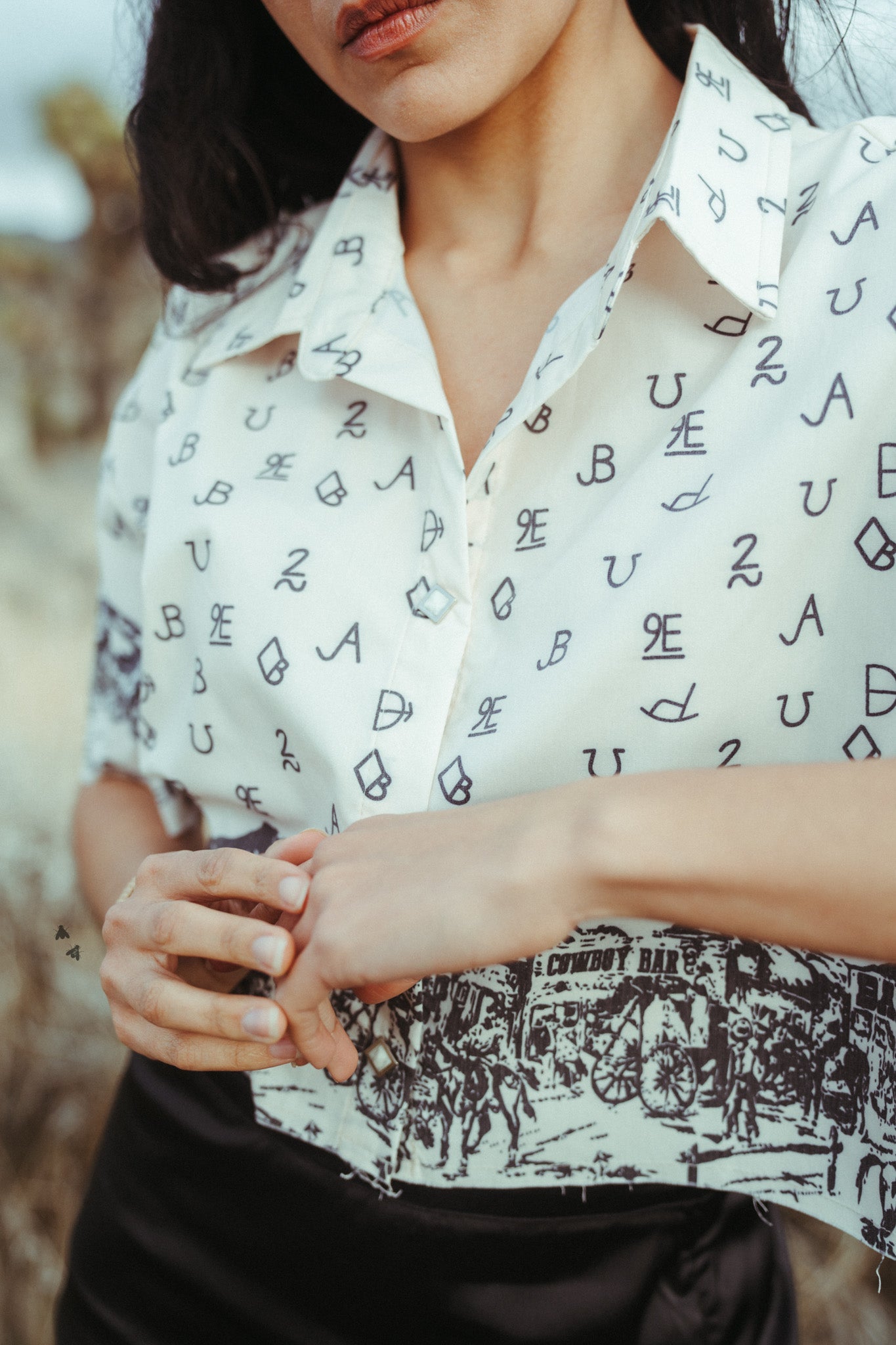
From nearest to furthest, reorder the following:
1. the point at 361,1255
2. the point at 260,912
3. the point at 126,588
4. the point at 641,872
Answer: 1. the point at 641,872
2. the point at 260,912
3. the point at 361,1255
4. the point at 126,588

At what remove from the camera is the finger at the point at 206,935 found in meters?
0.61

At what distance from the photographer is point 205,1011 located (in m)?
0.65

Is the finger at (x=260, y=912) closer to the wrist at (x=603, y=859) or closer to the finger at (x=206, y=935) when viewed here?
the finger at (x=206, y=935)

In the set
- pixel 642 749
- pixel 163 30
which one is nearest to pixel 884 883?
pixel 642 749

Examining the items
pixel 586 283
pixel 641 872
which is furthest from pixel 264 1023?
pixel 586 283

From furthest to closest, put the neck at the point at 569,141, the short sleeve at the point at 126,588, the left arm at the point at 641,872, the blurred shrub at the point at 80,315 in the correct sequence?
the blurred shrub at the point at 80,315 → the short sleeve at the point at 126,588 → the neck at the point at 569,141 → the left arm at the point at 641,872

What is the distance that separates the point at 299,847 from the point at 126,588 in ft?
1.75

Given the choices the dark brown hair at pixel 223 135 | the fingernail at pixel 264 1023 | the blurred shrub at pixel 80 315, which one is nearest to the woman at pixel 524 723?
the fingernail at pixel 264 1023

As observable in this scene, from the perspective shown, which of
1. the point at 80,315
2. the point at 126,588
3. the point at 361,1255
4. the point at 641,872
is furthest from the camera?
the point at 80,315

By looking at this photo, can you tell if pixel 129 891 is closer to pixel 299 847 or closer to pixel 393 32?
pixel 299 847

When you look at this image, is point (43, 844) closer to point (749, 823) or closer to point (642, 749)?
point (642, 749)

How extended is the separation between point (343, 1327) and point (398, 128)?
1.01 meters

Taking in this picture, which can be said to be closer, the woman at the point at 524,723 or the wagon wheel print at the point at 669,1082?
the woman at the point at 524,723

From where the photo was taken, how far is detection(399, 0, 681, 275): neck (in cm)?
89
